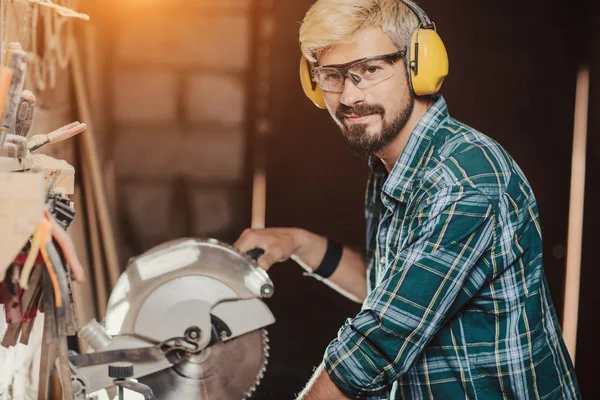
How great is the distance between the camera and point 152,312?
4.22 feet

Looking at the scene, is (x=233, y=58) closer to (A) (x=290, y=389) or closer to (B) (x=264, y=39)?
(B) (x=264, y=39)

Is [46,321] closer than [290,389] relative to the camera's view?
Yes

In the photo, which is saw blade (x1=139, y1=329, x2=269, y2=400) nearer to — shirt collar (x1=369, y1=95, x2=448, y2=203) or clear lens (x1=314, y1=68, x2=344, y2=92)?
shirt collar (x1=369, y1=95, x2=448, y2=203)

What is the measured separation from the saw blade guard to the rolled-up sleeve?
0.73 ft

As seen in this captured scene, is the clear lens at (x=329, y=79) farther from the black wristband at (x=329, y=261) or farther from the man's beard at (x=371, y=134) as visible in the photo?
the black wristband at (x=329, y=261)

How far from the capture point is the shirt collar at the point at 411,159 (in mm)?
1680

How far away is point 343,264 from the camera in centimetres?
216

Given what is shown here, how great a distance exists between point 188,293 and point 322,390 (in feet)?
1.33

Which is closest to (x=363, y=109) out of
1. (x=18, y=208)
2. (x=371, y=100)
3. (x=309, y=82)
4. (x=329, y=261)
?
(x=371, y=100)

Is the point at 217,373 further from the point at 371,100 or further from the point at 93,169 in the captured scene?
the point at 93,169

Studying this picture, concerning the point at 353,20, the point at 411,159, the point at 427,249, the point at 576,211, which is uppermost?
the point at 353,20

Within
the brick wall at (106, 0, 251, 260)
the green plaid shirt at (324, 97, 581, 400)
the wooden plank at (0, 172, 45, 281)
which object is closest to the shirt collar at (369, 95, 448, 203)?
the green plaid shirt at (324, 97, 581, 400)

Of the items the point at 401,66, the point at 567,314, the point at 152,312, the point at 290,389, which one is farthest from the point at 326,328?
the point at 152,312

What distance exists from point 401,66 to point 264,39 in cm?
146
